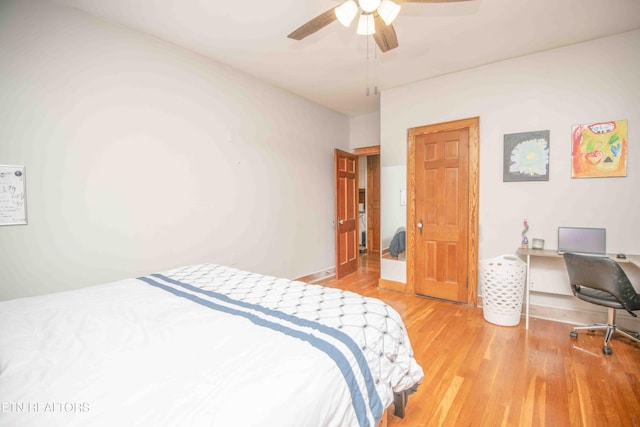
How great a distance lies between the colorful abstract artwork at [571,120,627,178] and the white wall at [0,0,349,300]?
→ 132 inches

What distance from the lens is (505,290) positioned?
2795 mm

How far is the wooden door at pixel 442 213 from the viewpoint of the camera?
3404mm

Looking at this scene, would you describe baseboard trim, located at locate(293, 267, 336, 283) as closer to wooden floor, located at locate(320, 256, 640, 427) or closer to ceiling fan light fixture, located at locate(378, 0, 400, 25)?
wooden floor, located at locate(320, 256, 640, 427)

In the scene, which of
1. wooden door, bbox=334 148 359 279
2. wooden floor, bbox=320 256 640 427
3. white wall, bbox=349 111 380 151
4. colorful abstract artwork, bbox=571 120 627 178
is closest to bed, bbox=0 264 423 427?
wooden floor, bbox=320 256 640 427

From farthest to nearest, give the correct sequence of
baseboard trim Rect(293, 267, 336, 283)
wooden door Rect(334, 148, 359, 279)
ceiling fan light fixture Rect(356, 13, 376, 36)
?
1. wooden door Rect(334, 148, 359, 279)
2. baseboard trim Rect(293, 267, 336, 283)
3. ceiling fan light fixture Rect(356, 13, 376, 36)

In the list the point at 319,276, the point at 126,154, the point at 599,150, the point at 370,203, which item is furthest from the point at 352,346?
the point at 370,203

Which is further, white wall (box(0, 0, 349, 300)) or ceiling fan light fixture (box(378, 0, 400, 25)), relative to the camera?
white wall (box(0, 0, 349, 300))

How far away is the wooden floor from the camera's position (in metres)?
1.65

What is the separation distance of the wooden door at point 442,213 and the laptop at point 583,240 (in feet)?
2.92

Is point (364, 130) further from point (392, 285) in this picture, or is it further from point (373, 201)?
point (392, 285)

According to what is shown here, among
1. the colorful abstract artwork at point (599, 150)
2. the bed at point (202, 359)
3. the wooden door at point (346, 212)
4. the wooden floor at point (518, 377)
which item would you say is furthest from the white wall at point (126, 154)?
the colorful abstract artwork at point (599, 150)

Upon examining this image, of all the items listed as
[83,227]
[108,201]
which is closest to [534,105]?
[108,201]

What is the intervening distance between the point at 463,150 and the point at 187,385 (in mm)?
3572

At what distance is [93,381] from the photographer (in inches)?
35.2
